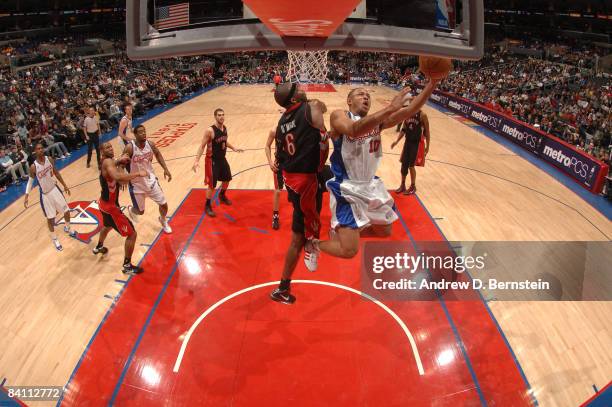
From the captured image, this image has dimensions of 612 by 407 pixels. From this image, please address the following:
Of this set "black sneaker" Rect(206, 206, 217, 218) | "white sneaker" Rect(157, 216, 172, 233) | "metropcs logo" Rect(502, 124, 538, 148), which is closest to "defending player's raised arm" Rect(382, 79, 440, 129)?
"white sneaker" Rect(157, 216, 172, 233)

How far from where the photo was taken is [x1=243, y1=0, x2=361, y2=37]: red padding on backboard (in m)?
2.05

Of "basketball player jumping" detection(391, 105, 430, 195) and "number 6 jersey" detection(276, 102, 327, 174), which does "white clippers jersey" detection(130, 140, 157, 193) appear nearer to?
"number 6 jersey" detection(276, 102, 327, 174)

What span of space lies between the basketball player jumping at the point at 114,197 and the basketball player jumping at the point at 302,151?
8.15 feet

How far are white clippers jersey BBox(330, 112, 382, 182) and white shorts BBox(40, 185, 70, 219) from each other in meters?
5.14

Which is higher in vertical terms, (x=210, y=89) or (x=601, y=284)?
(x=210, y=89)

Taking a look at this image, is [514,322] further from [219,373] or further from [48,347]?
[48,347]

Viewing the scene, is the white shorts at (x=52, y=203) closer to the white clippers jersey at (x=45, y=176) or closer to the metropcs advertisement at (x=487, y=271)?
the white clippers jersey at (x=45, y=176)

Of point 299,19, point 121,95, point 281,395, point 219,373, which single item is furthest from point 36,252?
point 121,95

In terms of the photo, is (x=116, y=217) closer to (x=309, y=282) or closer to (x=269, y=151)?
(x=269, y=151)

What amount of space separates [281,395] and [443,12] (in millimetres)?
3466

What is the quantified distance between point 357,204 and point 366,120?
3.42ft

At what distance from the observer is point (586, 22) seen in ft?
98.4

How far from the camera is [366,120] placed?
2752 mm

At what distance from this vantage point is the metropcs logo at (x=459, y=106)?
18.1 meters
